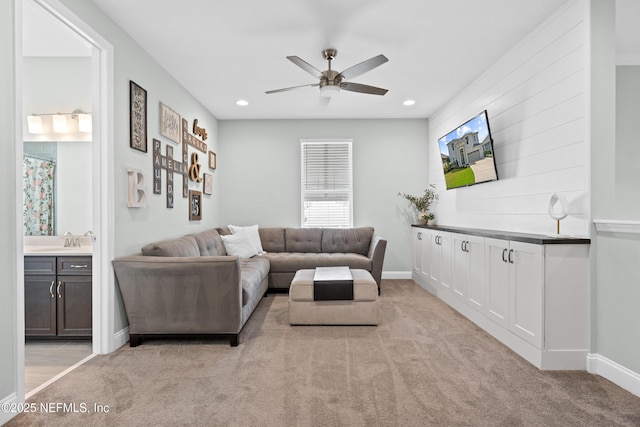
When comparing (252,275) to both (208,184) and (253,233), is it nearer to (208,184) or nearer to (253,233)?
(253,233)

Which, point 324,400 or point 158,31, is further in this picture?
point 158,31

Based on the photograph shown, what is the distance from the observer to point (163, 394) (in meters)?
2.10

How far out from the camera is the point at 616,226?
2219mm

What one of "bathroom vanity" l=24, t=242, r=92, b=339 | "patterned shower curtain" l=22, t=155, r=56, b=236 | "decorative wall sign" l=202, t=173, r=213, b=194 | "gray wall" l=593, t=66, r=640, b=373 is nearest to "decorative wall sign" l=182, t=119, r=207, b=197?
"decorative wall sign" l=202, t=173, r=213, b=194

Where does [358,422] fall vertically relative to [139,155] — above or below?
below

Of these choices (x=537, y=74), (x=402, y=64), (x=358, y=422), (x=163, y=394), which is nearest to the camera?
(x=358, y=422)

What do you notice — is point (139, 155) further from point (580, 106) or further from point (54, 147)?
point (580, 106)

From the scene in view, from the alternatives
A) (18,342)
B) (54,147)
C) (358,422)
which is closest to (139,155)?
(54,147)

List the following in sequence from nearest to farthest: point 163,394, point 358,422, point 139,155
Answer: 1. point 358,422
2. point 163,394
3. point 139,155

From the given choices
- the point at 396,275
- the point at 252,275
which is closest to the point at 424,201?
the point at 396,275

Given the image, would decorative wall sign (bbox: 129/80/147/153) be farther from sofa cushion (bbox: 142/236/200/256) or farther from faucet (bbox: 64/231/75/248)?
faucet (bbox: 64/231/75/248)

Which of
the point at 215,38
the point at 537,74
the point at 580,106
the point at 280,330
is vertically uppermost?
the point at 215,38

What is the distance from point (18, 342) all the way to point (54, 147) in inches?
87.8

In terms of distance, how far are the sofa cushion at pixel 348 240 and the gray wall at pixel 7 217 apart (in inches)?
155
